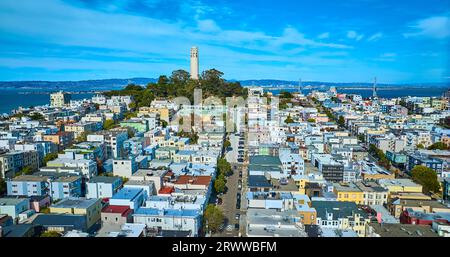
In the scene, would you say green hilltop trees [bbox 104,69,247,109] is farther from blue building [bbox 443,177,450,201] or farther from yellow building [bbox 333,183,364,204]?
blue building [bbox 443,177,450,201]

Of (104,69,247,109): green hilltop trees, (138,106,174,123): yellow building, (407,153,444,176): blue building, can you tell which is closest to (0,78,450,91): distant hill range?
(104,69,247,109): green hilltop trees

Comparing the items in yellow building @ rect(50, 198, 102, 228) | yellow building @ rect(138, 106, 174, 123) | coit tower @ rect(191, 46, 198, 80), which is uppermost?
coit tower @ rect(191, 46, 198, 80)

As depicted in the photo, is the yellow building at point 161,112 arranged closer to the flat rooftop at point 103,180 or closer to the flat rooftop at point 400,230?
the flat rooftop at point 103,180

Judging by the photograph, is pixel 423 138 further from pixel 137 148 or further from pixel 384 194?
pixel 137 148

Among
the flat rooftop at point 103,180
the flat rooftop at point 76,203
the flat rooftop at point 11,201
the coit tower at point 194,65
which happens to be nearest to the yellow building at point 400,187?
the flat rooftop at point 103,180

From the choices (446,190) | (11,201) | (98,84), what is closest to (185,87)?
(11,201)
